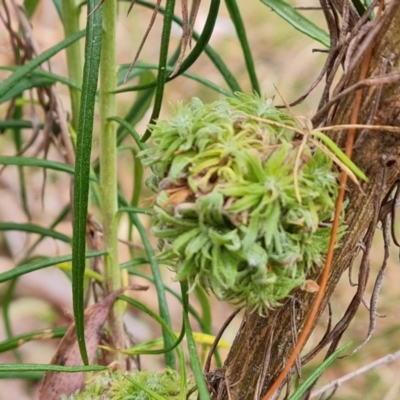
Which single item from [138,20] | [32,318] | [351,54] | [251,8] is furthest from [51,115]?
[251,8]

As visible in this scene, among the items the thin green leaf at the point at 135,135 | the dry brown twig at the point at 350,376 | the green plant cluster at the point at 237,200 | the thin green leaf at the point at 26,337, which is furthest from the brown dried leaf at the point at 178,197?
the thin green leaf at the point at 26,337

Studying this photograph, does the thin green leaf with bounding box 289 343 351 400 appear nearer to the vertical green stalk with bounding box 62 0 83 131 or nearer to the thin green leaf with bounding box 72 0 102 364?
the thin green leaf with bounding box 72 0 102 364

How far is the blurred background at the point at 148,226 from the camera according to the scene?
4.31 feet

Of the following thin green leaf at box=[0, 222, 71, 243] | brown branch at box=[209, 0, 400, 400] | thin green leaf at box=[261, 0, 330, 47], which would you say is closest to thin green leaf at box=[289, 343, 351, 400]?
brown branch at box=[209, 0, 400, 400]

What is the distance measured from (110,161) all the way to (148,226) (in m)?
0.96

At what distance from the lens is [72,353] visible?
0.47 meters

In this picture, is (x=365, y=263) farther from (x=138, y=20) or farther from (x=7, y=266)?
(x=138, y=20)

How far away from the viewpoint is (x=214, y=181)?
0.24m

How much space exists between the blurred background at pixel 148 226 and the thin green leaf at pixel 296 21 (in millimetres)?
563

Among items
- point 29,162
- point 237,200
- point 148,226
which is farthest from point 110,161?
point 148,226

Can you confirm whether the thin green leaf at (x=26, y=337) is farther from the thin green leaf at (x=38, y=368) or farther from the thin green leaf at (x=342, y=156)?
the thin green leaf at (x=342, y=156)

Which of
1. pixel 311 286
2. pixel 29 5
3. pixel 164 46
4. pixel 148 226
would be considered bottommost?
pixel 148 226

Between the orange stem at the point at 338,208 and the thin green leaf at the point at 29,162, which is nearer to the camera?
the orange stem at the point at 338,208

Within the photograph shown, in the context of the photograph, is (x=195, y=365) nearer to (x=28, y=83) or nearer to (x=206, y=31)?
(x=206, y=31)
